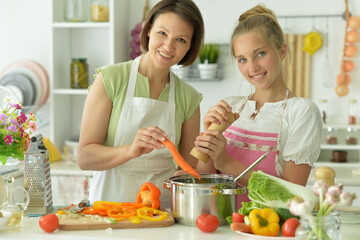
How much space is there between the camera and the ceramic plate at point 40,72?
377 centimetres

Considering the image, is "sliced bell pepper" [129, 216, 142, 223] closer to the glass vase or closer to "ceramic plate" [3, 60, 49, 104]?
the glass vase

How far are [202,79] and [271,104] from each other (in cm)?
178

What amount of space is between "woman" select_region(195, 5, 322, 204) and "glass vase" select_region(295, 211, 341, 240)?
53cm

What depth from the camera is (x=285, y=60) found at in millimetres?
2043

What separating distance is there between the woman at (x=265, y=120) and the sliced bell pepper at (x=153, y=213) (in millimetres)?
251

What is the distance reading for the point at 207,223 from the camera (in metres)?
1.54

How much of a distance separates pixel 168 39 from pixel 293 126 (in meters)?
0.56

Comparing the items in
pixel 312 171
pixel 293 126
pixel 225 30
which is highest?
pixel 225 30

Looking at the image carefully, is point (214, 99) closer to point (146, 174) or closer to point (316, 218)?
point (146, 174)

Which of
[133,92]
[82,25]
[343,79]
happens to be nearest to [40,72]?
[82,25]

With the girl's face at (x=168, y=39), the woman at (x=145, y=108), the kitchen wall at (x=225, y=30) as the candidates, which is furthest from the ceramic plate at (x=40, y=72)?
the girl's face at (x=168, y=39)

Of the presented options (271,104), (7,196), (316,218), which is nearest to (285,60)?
(271,104)

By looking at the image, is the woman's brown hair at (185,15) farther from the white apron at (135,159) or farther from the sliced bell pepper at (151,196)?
the sliced bell pepper at (151,196)

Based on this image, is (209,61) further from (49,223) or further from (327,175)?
(49,223)
